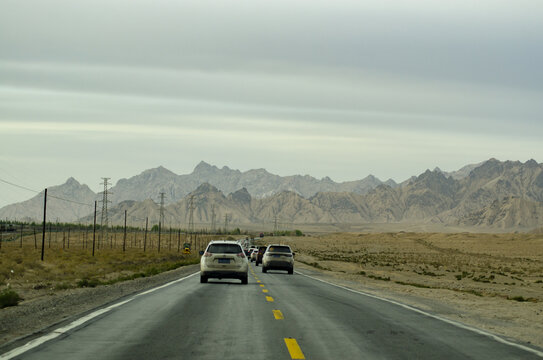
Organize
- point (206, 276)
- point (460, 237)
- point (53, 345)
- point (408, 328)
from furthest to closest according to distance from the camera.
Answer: point (460, 237) < point (206, 276) < point (408, 328) < point (53, 345)

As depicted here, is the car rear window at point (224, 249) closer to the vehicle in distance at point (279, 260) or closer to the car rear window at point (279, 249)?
the vehicle in distance at point (279, 260)

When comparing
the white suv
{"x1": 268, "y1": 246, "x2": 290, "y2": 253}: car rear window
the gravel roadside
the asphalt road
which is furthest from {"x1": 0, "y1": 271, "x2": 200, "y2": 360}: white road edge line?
{"x1": 268, "y1": 246, "x2": 290, "y2": 253}: car rear window

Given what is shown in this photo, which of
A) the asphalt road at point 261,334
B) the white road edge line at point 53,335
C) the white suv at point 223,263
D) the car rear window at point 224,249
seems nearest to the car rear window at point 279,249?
the car rear window at point 224,249

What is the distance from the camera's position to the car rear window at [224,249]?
27875 mm

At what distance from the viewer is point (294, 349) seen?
10523 mm

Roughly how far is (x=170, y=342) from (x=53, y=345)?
1.84m

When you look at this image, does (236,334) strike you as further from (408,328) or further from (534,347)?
(534,347)

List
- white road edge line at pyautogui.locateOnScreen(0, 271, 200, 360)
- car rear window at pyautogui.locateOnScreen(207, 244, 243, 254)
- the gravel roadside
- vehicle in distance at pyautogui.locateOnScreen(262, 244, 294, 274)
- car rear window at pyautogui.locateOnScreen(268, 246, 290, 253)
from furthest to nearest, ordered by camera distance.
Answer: car rear window at pyautogui.locateOnScreen(268, 246, 290, 253), vehicle in distance at pyautogui.locateOnScreen(262, 244, 294, 274), car rear window at pyautogui.locateOnScreen(207, 244, 243, 254), the gravel roadside, white road edge line at pyautogui.locateOnScreen(0, 271, 200, 360)

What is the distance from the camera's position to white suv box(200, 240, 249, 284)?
2758 centimetres

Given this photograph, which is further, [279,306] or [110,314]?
[279,306]

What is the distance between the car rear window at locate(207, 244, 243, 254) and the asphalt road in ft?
29.6

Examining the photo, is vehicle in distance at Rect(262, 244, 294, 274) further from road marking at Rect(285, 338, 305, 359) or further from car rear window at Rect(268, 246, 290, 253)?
road marking at Rect(285, 338, 305, 359)

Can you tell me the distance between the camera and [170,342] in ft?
36.2

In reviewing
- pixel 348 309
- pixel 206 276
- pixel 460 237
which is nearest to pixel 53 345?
pixel 348 309
